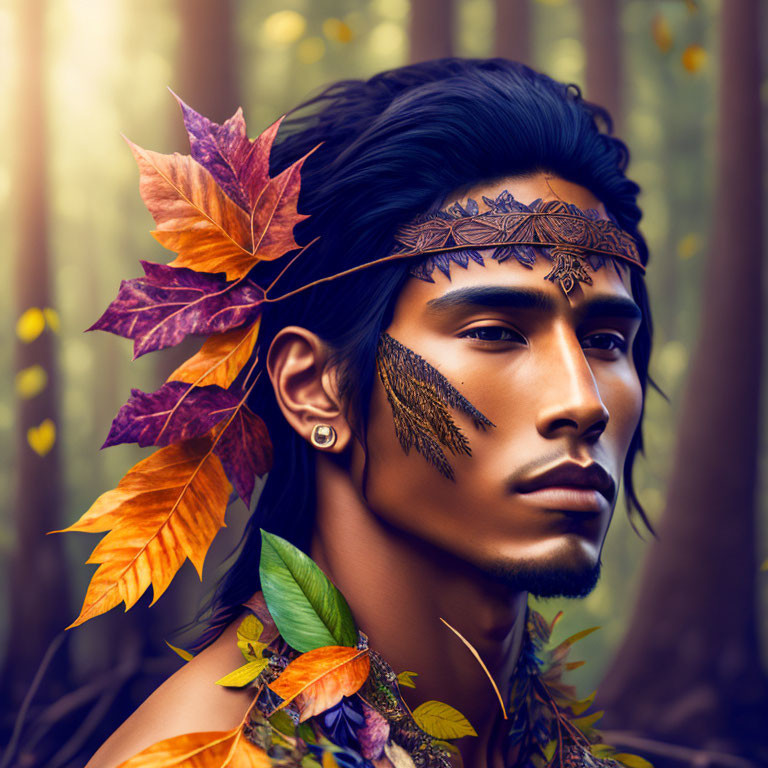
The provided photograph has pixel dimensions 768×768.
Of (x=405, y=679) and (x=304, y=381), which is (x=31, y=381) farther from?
(x=405, y=679)

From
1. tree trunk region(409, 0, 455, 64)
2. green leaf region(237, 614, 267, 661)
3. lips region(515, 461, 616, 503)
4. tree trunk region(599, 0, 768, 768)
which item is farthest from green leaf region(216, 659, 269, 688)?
tree trunk region(409, 0, 455, 64)

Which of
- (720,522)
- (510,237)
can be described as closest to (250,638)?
(510,237)

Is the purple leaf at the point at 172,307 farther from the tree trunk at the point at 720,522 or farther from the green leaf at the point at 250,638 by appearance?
the tree trunk at the point at 720,522

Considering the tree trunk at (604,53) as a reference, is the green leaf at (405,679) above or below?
below

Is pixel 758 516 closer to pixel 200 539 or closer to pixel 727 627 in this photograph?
pixel 727 627

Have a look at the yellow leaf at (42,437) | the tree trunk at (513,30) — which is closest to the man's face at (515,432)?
the yellow leaf at (42,437)

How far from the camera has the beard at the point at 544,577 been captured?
1.40 metres

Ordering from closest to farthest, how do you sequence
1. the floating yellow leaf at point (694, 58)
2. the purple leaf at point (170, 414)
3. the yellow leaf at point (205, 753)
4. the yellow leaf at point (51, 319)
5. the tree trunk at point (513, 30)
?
the yellow leaf at point (205, 753)
the purple leaf at point (170, 414)
the yellow leaf at point (51, 319)
the floating yellow leaf at point (694, 58)
the tree trunk at point (513, 30)

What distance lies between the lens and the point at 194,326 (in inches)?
58.9

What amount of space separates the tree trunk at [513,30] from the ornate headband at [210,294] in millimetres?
2166

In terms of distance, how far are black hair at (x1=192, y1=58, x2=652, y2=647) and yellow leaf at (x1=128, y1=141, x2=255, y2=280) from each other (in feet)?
0.58

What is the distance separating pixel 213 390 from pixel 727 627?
2493mm

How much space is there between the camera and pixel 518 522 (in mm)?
1399

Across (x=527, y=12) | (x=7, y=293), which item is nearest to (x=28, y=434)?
(x=7, y=293)
